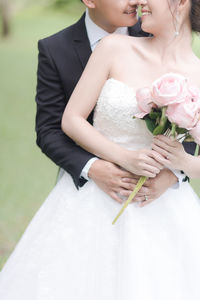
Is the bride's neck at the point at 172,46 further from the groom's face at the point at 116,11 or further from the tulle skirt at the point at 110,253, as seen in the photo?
the tulle skirt at the point at 110,253

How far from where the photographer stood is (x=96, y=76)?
330cm

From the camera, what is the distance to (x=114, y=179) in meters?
3.29

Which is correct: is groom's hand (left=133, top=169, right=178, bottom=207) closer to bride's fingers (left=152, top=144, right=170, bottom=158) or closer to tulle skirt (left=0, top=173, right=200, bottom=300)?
tulle skirt (left=0, top=173, right=200, bottom=300)

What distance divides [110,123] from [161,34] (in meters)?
0.56

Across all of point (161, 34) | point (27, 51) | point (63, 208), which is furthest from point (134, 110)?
point (27, 51)

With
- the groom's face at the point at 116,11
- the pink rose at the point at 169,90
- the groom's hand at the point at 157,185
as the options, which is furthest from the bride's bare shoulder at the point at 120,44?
the groom's hand at the point at 157,185

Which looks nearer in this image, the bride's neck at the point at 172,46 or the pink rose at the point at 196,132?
the pink rose at the point at 196,132

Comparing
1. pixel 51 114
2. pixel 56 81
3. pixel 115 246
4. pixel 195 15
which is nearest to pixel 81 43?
pixel 56 81

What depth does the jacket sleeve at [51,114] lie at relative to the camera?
11.6ft

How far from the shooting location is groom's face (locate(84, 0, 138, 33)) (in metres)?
3.52

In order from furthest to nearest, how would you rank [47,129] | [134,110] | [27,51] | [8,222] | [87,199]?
[27,51]
[8,222]
[47,129]
[87,199]
[134,110]

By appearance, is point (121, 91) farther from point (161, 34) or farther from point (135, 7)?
point (135, 7)

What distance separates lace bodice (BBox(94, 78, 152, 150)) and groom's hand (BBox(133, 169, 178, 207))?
0.18 meters

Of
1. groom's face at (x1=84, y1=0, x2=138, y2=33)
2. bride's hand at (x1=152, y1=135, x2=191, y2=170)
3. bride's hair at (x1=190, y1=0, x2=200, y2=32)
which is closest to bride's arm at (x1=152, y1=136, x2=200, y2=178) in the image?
bride's hand at (x1=152, y1=135, x2=191, y2=170)
